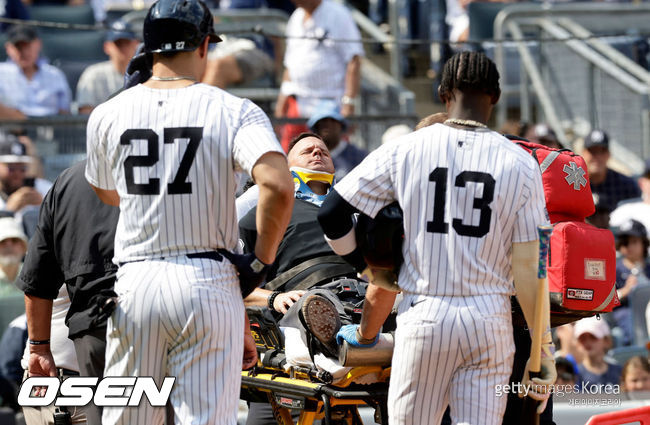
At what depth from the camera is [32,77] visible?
11.4 m

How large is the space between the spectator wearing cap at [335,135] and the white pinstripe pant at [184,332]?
16.7 ft

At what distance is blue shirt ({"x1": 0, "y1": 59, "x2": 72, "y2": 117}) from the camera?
36.8 feet

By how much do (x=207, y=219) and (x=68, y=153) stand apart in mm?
5906

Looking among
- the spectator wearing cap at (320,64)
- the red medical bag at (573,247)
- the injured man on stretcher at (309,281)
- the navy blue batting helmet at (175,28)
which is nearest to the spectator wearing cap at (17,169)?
the spectator wearing cap at (320,64)

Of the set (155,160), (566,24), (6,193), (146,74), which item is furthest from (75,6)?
(155,160)

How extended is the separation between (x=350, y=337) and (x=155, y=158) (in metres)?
1.52

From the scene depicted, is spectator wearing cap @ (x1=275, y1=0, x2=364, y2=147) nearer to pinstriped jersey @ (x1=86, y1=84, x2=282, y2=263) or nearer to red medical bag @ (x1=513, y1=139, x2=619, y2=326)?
red medical bag @ (x1=513, y1=139, x2=619, y2=326)

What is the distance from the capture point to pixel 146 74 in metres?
4.92

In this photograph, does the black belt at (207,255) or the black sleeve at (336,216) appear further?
the black sleeve at (336,216)

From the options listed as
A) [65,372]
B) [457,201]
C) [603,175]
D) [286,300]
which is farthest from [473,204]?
[603,175]

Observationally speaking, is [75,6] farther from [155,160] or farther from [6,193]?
[155,160]

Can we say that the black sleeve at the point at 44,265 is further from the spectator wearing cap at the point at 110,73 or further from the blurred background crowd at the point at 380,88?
the spectator wearing cap at the point at 110,73

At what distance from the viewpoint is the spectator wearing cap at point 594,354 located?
27.8 ft

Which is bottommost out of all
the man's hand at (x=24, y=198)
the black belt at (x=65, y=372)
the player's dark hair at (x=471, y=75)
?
the black belt at (x=65, y=372)
